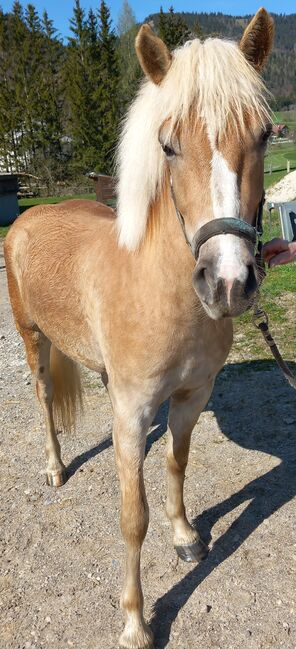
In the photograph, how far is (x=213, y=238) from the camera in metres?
1.52

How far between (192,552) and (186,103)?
2156 millimetres

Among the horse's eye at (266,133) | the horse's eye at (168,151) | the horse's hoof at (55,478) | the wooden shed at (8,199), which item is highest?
the horse's eye at (266,133)

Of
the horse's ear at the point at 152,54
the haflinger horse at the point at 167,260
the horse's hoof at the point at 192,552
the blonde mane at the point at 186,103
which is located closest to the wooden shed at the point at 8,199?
the haflinger horse at the point at 167,260

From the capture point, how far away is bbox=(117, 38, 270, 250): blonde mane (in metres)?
1.65

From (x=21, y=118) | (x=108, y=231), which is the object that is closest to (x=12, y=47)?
(x=21, y=118)

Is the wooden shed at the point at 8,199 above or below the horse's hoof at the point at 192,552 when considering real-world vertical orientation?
below

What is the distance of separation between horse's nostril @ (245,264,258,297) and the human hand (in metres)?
0.92

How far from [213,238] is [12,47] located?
42985 millimetres

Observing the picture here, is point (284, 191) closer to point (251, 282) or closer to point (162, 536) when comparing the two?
point (162, 536)

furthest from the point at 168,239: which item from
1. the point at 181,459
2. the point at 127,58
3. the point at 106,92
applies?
the point at 127,58

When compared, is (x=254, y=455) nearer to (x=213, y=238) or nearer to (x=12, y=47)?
(x=213, y=238)

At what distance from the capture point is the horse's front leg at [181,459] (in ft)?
8.23

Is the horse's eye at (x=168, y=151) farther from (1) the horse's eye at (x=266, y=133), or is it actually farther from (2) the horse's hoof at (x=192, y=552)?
(2) the horse's hoof at (x=192, y=552)

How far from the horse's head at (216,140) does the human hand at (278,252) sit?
71cm
